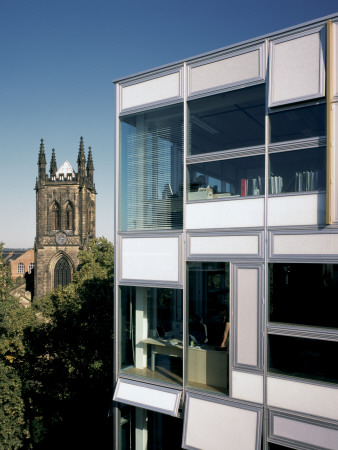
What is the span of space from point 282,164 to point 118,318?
5.21 metres

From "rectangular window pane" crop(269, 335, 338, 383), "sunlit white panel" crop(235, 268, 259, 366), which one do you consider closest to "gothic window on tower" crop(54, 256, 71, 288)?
"sunlit white panel" crop(235, 268, 259, 366)

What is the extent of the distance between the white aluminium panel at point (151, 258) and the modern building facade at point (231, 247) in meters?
0.03

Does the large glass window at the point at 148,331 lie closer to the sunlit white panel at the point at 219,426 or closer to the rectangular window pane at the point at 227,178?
the sunlit white panel at the point at 219,426

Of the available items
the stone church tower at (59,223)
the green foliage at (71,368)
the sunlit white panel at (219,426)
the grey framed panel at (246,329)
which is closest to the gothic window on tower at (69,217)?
the stone church tower at (59,223)

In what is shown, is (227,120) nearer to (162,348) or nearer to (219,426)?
(162,348)

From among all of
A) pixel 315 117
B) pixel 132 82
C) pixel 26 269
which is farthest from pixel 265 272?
pixel 26 269

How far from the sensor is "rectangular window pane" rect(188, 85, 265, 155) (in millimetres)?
7855

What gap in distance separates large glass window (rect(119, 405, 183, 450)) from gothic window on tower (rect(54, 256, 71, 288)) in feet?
164

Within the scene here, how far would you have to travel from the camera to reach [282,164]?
7246 mm

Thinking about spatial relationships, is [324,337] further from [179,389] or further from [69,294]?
[69,294]

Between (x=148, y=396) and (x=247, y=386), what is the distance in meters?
2.43

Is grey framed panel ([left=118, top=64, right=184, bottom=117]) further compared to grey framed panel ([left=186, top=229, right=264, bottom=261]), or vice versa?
grey framed panel ([left=118, top=64, right=184, bottom=117])

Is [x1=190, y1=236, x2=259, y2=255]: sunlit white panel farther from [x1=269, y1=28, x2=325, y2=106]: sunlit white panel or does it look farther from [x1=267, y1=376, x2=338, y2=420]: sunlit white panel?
[x1=269, y1=28, x2=325, y2=106]: sunlit white panel

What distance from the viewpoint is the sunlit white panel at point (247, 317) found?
7.12 metres
